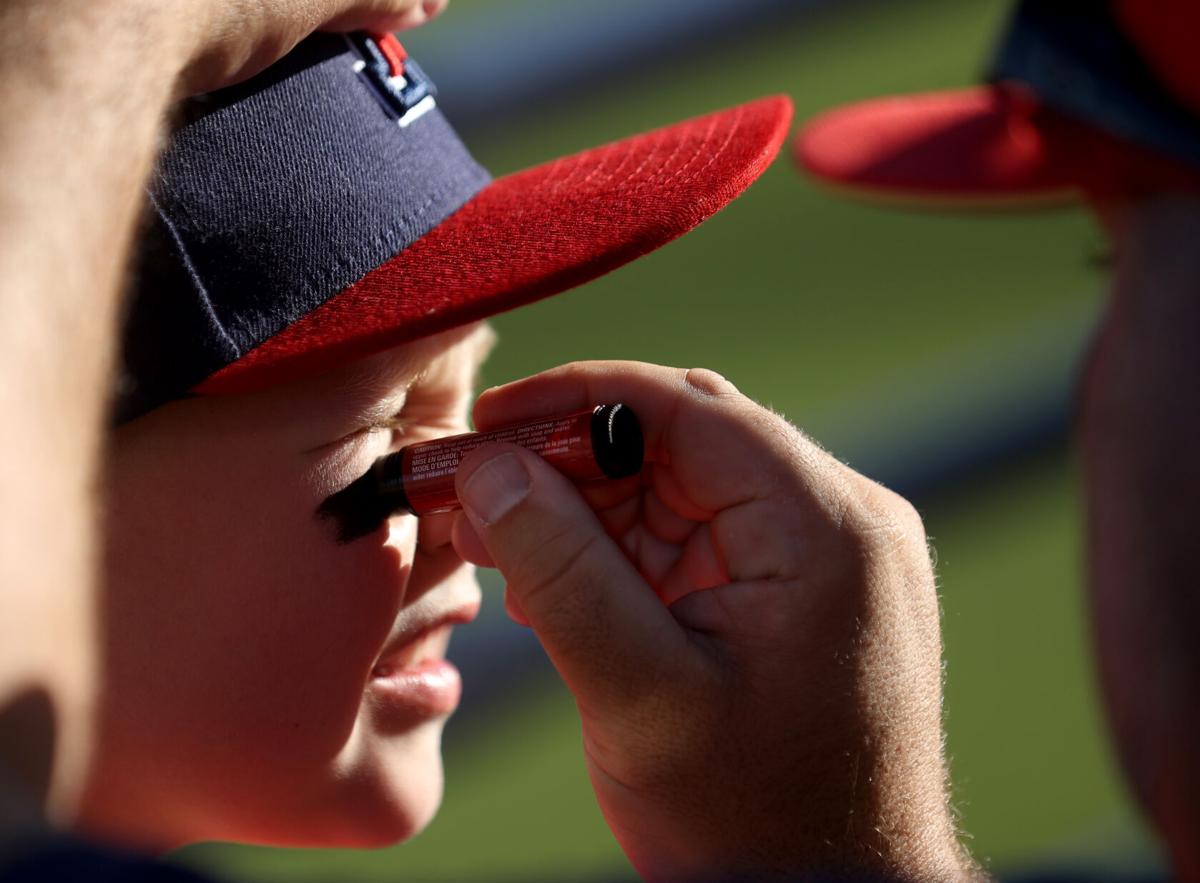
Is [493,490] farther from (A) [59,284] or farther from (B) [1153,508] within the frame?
(B) [1153,508]

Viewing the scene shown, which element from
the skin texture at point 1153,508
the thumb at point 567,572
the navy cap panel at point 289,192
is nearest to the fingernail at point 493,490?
the thumb at point 567,572

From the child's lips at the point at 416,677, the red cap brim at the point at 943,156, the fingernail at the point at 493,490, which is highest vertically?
the fingernail at the point at 493,490

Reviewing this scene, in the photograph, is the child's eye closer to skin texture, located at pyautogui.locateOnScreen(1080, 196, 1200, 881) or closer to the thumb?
the thumb

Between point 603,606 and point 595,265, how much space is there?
0.18 metres

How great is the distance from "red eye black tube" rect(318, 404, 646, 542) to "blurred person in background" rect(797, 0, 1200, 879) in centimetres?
65

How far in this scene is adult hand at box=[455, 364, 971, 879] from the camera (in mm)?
745

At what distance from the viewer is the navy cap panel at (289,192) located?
0.70 metres

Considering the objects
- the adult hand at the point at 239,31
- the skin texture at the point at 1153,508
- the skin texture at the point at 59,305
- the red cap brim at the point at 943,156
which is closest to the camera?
the skin texture at the point at 59,305

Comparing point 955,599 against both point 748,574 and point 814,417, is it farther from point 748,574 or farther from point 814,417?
point 748,574

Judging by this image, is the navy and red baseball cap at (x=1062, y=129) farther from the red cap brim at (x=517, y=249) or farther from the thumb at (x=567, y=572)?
the thumb at (x=567, y=572)

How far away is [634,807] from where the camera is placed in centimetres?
80

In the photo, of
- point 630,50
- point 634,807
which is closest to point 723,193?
point 634,807

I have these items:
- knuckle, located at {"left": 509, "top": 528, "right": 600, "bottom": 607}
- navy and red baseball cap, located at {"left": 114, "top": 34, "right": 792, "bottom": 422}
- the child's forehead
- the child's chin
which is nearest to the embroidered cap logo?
navy and red baseball cap, located at {"left": 114, "top": 34, "right": 792, "bottom": 422}

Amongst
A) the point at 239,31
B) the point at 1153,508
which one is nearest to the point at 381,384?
the point at 239,31
